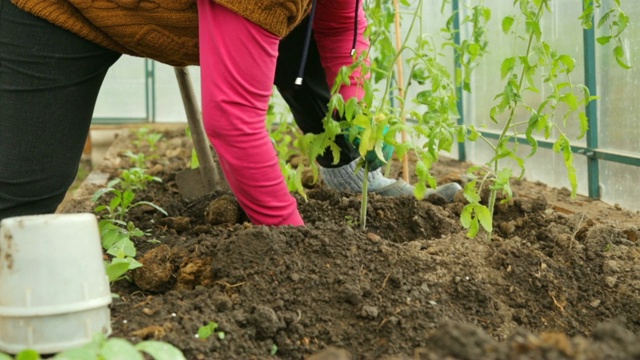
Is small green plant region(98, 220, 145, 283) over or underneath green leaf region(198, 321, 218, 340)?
over

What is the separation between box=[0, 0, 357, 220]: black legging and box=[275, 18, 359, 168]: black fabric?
641 millimetres

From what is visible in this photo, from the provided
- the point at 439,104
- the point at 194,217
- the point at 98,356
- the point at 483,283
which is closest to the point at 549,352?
the point at 98,356

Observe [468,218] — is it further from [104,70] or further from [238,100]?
[104,70]

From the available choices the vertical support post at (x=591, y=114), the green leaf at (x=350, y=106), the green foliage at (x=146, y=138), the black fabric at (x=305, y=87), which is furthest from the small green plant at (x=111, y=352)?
the green foliage at (x=146, y=138)

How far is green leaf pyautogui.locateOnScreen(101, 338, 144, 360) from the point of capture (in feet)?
4.42

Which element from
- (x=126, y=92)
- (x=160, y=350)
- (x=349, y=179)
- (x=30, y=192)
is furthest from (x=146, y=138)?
(x=160, y=350)

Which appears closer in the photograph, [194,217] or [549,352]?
[549,352]

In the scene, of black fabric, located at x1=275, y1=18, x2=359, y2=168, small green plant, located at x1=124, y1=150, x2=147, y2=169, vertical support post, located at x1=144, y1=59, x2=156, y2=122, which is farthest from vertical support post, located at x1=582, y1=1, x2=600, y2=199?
vertical support post, located at x1=144, y1=59, x2=156, y2=122

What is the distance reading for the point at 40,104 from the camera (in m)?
2.24

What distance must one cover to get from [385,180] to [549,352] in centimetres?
196

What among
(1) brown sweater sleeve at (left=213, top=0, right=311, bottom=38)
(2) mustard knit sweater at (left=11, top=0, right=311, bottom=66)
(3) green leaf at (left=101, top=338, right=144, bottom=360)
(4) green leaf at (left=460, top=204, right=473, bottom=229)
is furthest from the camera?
(4) green leaf at (left=460, top=204, right=473, bottom=229)

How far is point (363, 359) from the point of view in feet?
5.72

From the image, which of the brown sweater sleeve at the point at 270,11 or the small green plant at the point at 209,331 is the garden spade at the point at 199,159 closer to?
the brown sweater sleeve at the point at 270,11

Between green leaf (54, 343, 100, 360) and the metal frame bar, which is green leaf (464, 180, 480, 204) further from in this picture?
the metal frame bar
